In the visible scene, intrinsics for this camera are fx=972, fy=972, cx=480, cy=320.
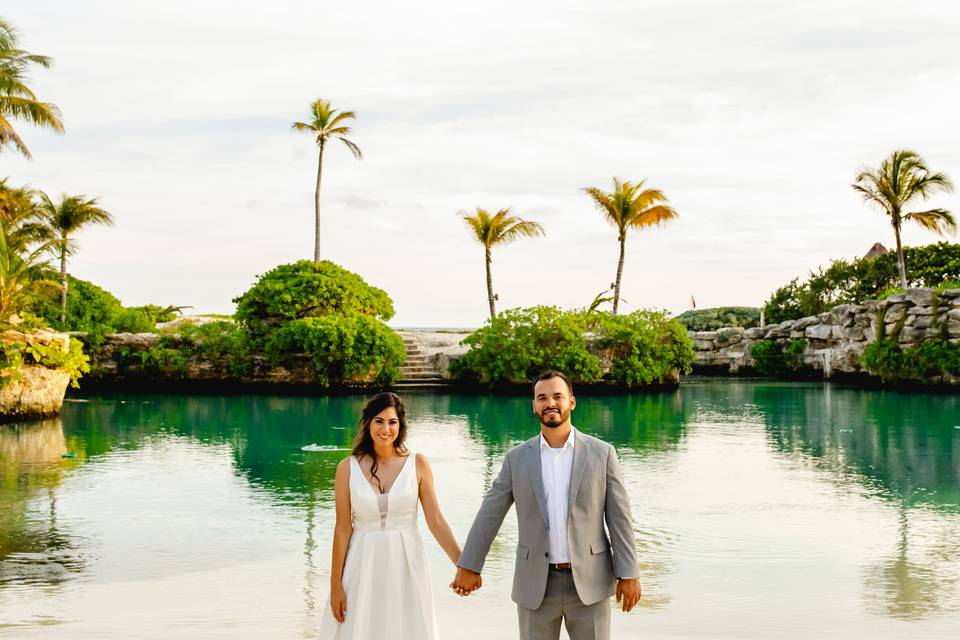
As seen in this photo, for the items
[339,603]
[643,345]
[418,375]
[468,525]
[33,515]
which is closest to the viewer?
[339,603]

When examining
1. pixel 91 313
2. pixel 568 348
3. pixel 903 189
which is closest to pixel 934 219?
pixel 903 189

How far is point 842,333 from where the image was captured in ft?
113

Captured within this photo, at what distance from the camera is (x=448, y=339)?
34312mm

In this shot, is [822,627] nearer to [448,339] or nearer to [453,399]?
[453,399]

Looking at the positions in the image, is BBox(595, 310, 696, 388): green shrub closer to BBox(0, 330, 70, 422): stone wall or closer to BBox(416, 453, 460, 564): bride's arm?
BBox(0, 330, 70, 422): stone wall

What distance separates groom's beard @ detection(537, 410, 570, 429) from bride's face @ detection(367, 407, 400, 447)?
2.35ft

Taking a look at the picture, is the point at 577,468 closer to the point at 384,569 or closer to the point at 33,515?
the point at 384,569

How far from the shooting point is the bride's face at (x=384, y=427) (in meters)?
3.95

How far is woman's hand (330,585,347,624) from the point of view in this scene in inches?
154

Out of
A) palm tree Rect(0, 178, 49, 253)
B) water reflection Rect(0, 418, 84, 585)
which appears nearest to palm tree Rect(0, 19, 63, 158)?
palm tree Rect(0, 178, 49, 253)

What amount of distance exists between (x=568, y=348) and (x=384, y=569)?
25.3 metres

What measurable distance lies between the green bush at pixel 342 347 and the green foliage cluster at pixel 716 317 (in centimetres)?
2658

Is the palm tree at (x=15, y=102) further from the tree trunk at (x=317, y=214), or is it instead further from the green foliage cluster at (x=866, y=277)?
the green foliage cluster at (x=866, y=277)

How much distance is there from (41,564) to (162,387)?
23.6 meters
